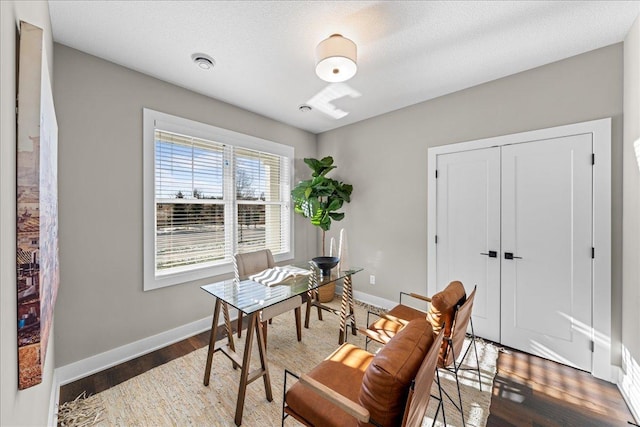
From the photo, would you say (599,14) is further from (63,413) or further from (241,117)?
(63,413)

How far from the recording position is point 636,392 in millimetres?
1824

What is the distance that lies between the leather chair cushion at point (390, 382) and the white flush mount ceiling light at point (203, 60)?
2.62 meters

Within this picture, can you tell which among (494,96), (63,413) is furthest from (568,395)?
(63,413)

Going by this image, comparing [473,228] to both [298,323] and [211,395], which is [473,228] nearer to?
[298,323]

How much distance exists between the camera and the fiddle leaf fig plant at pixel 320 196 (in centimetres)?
369

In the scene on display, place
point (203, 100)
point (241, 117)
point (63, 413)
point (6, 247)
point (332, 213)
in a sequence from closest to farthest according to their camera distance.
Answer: point (6, 247)
point (63, 413)
point (203, 100)
point (241, 117)
point (332, 213)

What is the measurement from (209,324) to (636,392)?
12.2 feet

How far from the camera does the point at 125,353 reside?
2404mm

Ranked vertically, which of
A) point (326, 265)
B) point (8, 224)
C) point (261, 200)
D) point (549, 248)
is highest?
point (261, 200)

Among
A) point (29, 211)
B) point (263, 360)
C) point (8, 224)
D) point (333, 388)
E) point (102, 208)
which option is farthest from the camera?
point (102, 208)

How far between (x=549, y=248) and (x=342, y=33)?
2634 millimetres

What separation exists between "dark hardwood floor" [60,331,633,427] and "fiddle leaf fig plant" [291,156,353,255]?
7.20 feet

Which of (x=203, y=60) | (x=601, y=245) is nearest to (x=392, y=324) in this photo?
(x=601, y=245)

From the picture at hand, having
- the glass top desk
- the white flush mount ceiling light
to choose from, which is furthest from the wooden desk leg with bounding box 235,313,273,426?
the white flush mount ceiling light
